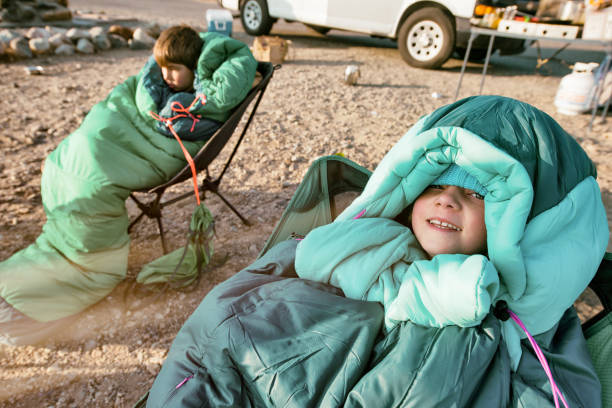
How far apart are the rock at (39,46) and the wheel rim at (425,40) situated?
5.36 meters

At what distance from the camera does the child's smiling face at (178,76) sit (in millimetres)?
2309

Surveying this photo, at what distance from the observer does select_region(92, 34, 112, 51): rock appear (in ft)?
20.3

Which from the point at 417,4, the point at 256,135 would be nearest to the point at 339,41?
the point at 417,4

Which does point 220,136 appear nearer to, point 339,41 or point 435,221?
point 435,221

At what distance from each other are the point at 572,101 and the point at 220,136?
15.4 ft

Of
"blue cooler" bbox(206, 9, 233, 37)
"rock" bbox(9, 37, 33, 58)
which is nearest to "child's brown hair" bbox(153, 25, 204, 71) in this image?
"blue cooler" bbox(206, 9, 233, 37)

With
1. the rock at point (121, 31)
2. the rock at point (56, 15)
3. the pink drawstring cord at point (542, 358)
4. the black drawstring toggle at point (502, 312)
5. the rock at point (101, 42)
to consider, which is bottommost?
the pink drawstring cord at point (542, 358)

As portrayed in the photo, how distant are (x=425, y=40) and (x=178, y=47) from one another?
4996 millimetres

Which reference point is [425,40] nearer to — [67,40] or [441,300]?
[67,40]

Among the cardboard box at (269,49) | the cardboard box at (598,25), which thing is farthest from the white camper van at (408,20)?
the cardboard box at (598,25)

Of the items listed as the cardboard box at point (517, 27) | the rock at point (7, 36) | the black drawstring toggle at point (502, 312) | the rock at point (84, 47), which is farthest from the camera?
the rock at point (84, 47)

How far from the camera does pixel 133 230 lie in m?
2.61

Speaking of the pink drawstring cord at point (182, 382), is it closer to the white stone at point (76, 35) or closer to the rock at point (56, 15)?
the white stone at point (76, 35)

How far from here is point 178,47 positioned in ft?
7.38
